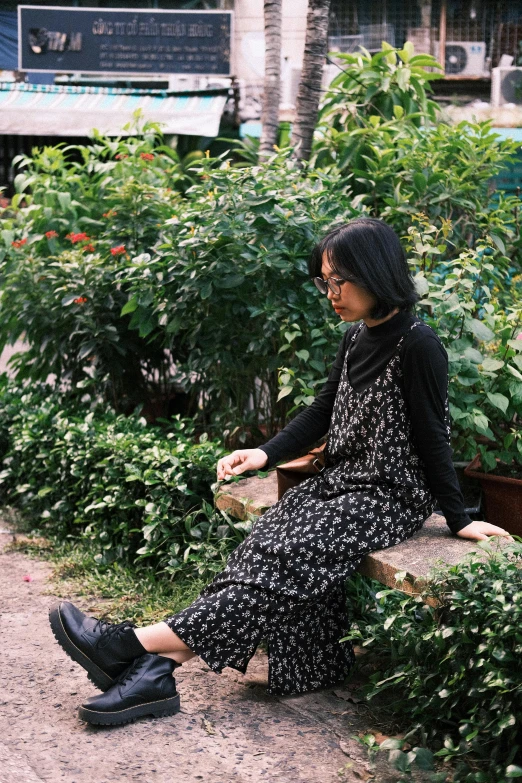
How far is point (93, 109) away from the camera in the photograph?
479 inches

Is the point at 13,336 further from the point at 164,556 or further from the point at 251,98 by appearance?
the point at 251,98

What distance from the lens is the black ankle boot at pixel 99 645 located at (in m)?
2.71

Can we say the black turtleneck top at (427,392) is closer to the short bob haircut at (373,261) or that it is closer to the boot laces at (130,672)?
the short bob haircut at (373,261)

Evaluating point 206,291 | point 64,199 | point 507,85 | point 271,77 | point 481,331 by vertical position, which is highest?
point 507,85

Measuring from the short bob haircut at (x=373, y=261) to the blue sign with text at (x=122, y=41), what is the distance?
36.3ft

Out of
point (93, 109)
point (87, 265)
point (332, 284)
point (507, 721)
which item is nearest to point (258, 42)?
point (93, 109)

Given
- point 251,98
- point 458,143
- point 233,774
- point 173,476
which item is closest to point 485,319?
point 458,143

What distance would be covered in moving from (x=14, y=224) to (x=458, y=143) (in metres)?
2.65

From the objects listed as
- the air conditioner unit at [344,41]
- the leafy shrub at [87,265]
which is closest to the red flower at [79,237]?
the leafy shrub at [87,265]

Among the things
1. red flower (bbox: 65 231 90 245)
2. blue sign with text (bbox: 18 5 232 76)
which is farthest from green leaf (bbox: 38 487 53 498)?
blue sign with text (bbox: 18 5 232 76)

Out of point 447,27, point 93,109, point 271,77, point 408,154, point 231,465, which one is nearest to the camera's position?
point 231,465

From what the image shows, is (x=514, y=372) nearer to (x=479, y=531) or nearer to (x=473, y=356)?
(x=473, y=356)

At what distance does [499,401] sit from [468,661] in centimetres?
123

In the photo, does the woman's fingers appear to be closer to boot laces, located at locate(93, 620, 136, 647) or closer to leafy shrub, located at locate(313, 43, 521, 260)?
boot laces, located at locate(93, 620, 136, 647)
